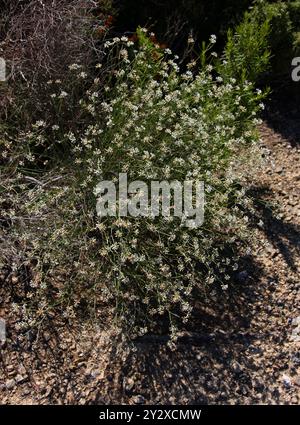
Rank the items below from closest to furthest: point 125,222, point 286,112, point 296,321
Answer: point 125,222
point 296,321
point 286,112

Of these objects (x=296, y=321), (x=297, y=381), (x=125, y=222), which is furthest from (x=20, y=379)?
(x=296, y=321)

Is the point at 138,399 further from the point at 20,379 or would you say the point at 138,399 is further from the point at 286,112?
the point at 286,112

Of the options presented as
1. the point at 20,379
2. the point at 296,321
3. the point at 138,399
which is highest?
the point at 296,321

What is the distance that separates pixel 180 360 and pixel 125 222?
0.86 m

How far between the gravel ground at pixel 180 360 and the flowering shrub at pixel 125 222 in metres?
0.15

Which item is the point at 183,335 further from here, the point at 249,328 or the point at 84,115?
the point at 84,115

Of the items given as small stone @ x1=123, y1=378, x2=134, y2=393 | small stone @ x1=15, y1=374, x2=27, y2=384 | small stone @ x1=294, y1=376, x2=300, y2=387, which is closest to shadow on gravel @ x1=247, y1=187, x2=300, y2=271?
small stone @ x1=294, y1=376, x2=300, y2=387

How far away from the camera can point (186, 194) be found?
3.46m

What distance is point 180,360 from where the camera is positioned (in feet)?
10.7

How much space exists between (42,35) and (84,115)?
60cm

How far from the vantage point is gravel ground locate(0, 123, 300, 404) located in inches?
120

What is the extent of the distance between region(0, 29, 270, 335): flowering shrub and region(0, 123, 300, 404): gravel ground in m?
0.15

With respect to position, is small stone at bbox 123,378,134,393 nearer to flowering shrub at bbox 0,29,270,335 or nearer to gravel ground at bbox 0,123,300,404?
gravel ground at bbox 0,123,300,404

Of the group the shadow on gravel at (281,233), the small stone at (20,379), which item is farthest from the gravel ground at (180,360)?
the shadow on gravel at (281,233)
